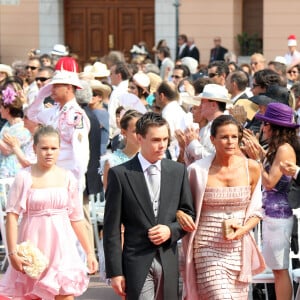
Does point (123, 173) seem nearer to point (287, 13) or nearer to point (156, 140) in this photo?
point (156, 140)

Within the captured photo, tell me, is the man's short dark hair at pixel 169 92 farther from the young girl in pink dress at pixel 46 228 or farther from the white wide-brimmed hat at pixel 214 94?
the young girl in pink dress at pixel 46 228

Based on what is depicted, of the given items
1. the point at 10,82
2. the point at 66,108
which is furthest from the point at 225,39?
the point at 66,108

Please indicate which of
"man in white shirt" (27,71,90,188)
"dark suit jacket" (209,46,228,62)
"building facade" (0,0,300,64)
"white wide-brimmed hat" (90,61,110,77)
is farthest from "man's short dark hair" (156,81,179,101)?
"building facade" (0,0,300,64)

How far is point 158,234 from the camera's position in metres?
7.16

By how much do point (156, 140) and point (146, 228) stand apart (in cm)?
58

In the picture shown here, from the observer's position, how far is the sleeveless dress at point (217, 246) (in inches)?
299

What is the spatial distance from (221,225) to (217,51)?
21607 millimetres

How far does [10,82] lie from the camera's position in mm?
13383

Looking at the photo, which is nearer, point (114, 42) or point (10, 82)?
point (10, 82)

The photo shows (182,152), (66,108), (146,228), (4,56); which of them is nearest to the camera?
(146,228)

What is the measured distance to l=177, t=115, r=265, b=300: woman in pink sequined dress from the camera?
759 cm

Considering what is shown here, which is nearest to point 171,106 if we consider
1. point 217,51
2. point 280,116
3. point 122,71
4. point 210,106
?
point 210,106

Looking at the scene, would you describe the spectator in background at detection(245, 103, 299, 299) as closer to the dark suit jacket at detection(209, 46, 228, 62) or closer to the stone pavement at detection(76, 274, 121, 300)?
the stone pavement at detection(76, 274, 121, 300)

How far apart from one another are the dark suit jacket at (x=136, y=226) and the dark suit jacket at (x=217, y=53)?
70.6ft
